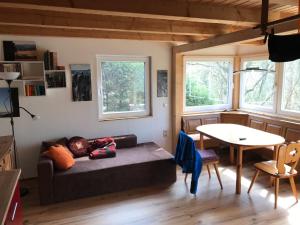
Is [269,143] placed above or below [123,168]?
above

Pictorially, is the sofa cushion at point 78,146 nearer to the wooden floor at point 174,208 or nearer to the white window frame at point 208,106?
the wooden floor at point 174,208

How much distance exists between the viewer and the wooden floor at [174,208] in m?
2.85

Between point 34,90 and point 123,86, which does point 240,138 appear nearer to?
point 123,86

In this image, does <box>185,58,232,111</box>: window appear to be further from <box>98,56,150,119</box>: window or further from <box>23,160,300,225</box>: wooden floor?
<box>23,160,300,225</box>: wooden floor

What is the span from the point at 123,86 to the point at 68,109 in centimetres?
105

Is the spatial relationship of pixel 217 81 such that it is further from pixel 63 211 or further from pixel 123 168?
pixel 63 211

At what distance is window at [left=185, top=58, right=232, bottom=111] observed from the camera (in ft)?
16.8

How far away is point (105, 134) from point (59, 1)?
267 cm

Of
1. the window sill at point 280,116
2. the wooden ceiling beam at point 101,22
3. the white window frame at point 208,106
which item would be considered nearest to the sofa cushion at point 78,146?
the wooden ceiling beam at point 101,22

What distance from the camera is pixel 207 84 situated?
5309 millimetres

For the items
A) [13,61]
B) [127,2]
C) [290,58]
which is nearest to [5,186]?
[127,2]

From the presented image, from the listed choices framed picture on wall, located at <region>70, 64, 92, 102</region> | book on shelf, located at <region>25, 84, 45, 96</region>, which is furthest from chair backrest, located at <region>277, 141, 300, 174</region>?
book on shelf, located at <region>25, 84, 45, 96</region>

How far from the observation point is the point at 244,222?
2.77m

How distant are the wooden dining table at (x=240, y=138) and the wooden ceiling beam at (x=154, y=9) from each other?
1.49 meters
